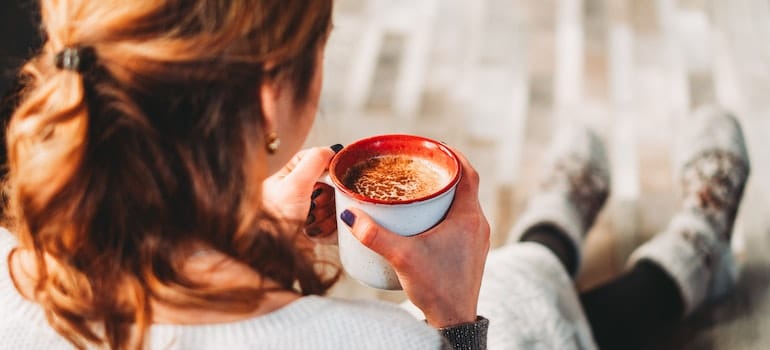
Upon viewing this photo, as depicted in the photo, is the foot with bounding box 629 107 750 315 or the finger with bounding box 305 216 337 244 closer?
the finger with bounding box 305 216 337 244

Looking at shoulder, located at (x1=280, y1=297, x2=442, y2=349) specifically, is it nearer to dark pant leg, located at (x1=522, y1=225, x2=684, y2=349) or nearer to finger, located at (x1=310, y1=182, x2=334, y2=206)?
finger, located at (x1=310, y1=182, x2=334, y2=206)

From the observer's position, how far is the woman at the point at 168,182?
0.50 meters

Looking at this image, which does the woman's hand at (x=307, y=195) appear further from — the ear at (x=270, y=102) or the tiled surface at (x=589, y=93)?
the tiled surface at (x=589, y=93)

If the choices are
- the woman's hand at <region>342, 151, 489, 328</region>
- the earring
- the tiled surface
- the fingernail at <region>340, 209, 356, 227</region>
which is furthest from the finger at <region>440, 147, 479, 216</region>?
the tiled surface

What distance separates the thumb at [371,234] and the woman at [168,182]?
0.20 feet

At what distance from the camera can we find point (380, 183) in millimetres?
728

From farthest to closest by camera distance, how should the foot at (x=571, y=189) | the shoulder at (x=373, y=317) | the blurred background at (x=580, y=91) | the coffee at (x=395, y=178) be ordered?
the blurred background at (x=580, y=91) < the foot at (x=571, y=189) < the coffee at (x=395, y=178) < the shoulder at (x=373, y=317)

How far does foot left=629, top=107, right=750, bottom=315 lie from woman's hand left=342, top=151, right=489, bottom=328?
0.74 metres

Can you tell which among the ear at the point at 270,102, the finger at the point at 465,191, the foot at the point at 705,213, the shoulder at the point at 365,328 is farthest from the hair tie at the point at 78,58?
the foot at the point at 705,213

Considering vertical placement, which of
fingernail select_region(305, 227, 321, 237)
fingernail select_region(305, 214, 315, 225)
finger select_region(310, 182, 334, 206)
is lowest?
fingernail select_region(305, 227, 321, 237)

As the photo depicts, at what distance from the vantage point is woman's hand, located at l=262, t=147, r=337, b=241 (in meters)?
0.75

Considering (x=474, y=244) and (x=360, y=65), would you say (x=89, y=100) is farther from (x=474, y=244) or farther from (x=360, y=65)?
(x=360, y=65)

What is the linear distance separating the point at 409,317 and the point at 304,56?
243mm

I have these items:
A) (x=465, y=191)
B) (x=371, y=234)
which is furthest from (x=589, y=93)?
(x=371, y=234)
